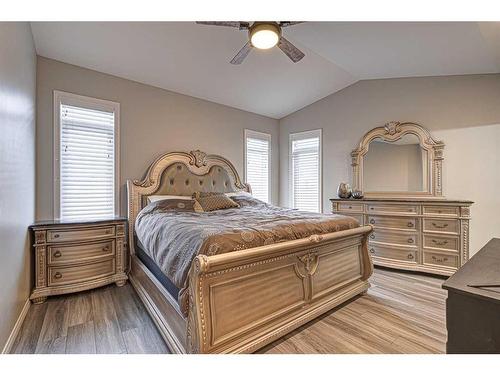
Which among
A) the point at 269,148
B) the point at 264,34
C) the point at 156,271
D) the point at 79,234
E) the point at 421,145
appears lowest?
the point at 156,271

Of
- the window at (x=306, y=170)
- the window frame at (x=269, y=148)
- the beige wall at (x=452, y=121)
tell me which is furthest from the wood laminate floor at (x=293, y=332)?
the window frame at (x=269, y=148)

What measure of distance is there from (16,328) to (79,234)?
0.94 metres

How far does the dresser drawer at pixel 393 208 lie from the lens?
137 inches

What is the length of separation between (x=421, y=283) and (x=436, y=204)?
1.03 metres

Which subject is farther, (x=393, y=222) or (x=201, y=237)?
(x=393, y=222)

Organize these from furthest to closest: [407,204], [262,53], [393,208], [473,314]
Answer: [393,208] → [407,204] → [262,53] → [473,314]

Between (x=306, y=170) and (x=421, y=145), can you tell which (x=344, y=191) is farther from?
(x=421, y=145)

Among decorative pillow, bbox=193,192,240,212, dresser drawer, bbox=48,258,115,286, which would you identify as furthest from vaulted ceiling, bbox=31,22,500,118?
dresser drawer, bbox=48,258,115,286

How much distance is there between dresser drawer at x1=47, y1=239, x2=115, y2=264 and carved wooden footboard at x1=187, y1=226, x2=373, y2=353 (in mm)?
1840

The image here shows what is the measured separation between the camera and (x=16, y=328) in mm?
1949

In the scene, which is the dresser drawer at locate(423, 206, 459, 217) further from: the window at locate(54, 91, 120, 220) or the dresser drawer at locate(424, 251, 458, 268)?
the window at locate(54, 91, 120, 220)

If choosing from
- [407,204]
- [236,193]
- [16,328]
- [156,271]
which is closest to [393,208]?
[407,204]
